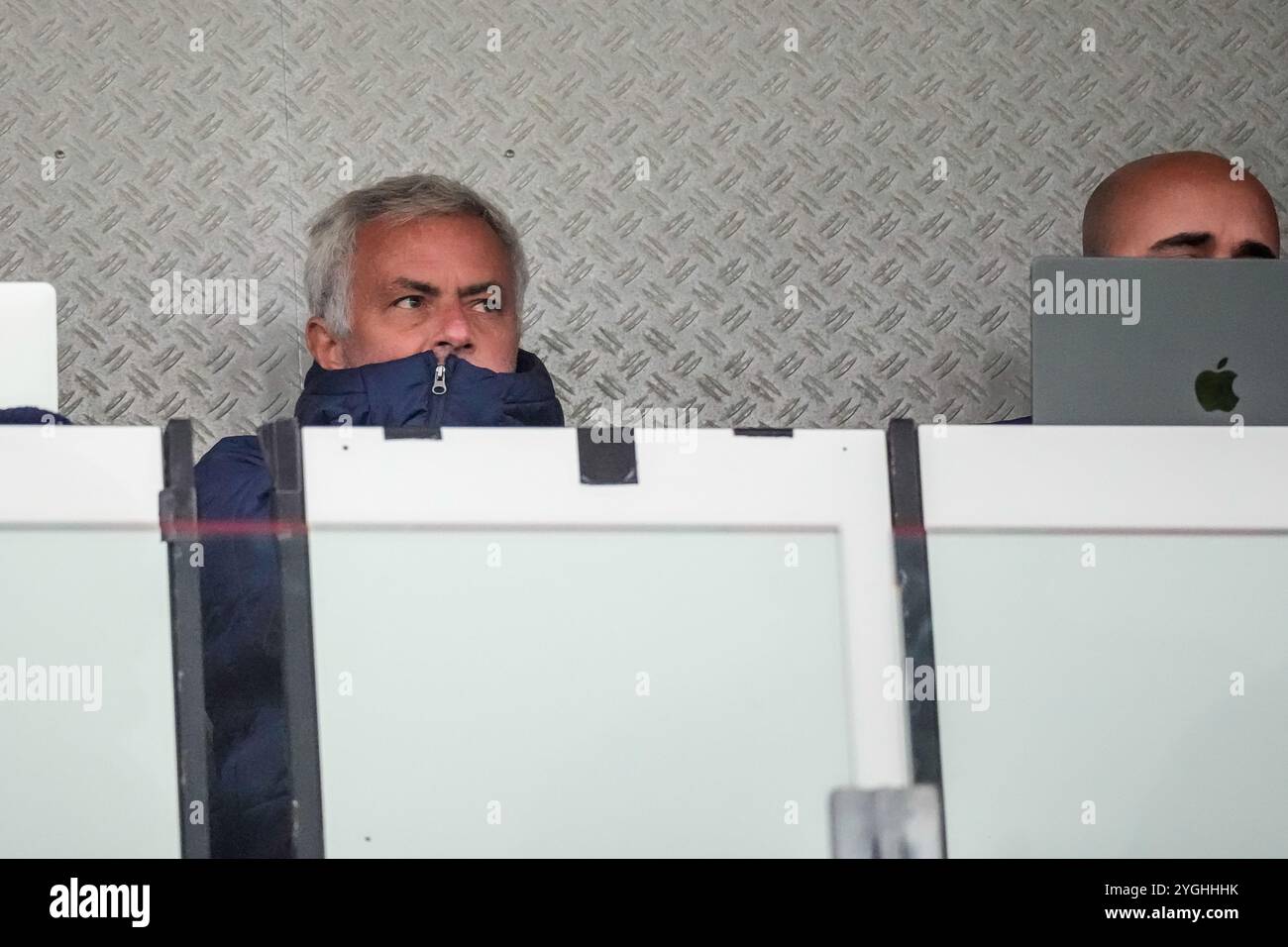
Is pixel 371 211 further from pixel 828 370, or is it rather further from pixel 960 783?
pixel 960 783

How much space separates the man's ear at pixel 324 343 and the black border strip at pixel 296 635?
893mm

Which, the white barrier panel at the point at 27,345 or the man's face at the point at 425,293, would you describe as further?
→ the man's face at the point at 425,293

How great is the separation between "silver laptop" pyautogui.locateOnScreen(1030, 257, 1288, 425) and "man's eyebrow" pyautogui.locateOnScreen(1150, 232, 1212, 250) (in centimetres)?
74

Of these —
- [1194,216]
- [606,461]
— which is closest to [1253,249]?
[1194,216]

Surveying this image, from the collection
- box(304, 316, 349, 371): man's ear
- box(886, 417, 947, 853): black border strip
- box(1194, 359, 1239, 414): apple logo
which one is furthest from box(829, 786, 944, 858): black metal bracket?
box(304, 316, 349, 371): man's ear

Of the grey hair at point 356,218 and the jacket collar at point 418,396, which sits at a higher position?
the grey hair at point 356,218

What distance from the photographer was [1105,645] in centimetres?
110

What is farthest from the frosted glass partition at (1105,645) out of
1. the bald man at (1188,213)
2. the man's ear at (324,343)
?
the man's ear at (324,343)

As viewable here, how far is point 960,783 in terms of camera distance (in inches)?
42.2

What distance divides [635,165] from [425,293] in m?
0.39

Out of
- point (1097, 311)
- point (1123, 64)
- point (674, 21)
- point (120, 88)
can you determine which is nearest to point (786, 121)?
point (674, 21)

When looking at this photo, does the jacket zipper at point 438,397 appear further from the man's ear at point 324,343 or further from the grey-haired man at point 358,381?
the man's ear at point 324,343

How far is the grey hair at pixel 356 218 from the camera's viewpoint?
1.94 m

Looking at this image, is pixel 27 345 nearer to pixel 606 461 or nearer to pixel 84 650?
pixel 84 650
